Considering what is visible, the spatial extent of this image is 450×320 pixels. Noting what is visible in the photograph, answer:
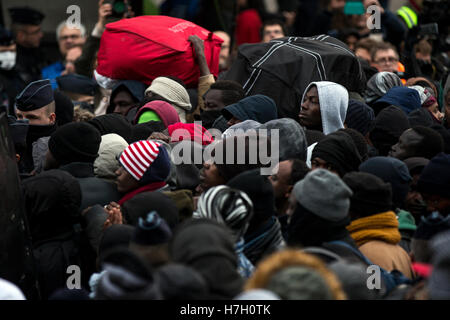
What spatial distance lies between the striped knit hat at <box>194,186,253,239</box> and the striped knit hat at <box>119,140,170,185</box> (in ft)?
3.19

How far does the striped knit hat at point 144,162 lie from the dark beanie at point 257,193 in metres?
0.72

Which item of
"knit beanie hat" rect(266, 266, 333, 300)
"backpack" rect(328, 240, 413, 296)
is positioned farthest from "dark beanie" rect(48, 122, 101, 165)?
"knit beanie hat" rect(266, 266, 333, 300)

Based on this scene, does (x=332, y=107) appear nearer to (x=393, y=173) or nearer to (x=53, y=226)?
(x=393, y=173)

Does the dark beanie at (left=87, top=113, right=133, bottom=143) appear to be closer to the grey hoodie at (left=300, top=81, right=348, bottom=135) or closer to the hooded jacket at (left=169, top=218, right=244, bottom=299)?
the grey hoodie at (left=300, top=81, right=348, bottom=135)

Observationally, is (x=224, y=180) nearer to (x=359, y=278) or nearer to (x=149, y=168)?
(x=149, y=168)

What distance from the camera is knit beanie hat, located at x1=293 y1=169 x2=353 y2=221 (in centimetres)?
419

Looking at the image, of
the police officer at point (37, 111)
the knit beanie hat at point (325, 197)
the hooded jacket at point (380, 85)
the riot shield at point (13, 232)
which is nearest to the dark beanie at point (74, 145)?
the police officer at point (37, 111)

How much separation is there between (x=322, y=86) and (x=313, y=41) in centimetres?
117

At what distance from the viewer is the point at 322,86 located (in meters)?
6.29

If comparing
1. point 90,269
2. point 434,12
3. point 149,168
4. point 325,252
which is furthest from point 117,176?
point 434,12

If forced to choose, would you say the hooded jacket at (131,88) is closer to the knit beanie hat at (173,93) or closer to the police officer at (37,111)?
the knit beanie hat at (173,93)

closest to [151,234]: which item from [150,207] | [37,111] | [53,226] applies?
[150,207]

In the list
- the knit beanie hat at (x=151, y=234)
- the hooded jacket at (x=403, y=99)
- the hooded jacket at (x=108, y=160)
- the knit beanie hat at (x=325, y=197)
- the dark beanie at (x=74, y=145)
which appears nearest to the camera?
the knit beanie hat at (x=151, y=234)

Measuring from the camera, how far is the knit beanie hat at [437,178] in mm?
5113
